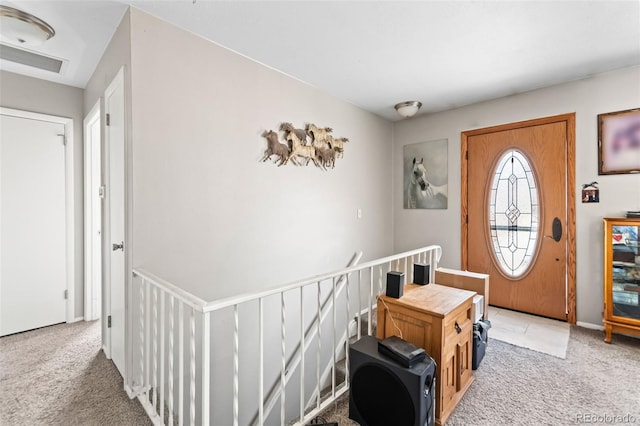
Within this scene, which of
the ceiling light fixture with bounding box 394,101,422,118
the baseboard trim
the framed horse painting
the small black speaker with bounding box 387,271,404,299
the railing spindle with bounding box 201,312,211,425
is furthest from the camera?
the framed horse painting

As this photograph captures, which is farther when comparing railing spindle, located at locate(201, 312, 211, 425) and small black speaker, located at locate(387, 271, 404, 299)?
small black speaker, located at locate(387, 271, 404, 299)

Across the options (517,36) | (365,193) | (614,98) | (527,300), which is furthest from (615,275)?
(365,193)

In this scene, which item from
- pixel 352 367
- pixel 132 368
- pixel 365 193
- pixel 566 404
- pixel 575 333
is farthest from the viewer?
pixel 365 193

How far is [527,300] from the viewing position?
10.4ft

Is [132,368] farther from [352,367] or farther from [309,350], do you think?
[309,350]

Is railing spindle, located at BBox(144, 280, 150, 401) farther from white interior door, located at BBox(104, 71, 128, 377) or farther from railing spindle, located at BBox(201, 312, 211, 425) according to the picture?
railing spindle, located at BBox(201, 312, 211, 425)

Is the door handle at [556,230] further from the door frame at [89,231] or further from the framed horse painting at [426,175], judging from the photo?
the door frame at [89,231]

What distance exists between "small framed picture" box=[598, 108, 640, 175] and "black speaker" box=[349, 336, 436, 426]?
2.75 metres

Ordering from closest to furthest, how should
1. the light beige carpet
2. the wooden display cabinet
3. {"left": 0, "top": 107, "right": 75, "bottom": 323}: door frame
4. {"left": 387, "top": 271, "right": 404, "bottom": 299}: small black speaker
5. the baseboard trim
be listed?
the light beige carpet < {"left": 387, "top": 271, "right": 404, "bottom": 299}: small black speaker < the wooden display cabinet < the baseboard trim < {"left": 0, "top": 107, "right": 75, "bottom": 323}: door frame

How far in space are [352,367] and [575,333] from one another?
97.2 inches

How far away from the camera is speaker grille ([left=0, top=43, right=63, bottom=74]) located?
226 cm

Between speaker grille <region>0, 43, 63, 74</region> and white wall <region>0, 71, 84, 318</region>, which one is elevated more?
speaker grille <region>0, 43, 63, 74</region>

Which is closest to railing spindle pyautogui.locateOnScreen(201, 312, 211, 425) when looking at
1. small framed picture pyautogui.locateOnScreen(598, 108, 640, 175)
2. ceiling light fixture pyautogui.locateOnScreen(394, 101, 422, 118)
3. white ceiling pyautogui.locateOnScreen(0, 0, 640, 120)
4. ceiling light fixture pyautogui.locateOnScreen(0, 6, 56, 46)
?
white ceiling pyautogui.locateOnScreen(0, 0, 640, 120)

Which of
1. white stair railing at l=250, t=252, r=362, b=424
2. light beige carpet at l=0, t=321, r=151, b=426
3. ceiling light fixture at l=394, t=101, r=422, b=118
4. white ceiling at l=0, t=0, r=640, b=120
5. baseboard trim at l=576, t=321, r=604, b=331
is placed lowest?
white stair railing at l=250, t=252, r=362, b=424
